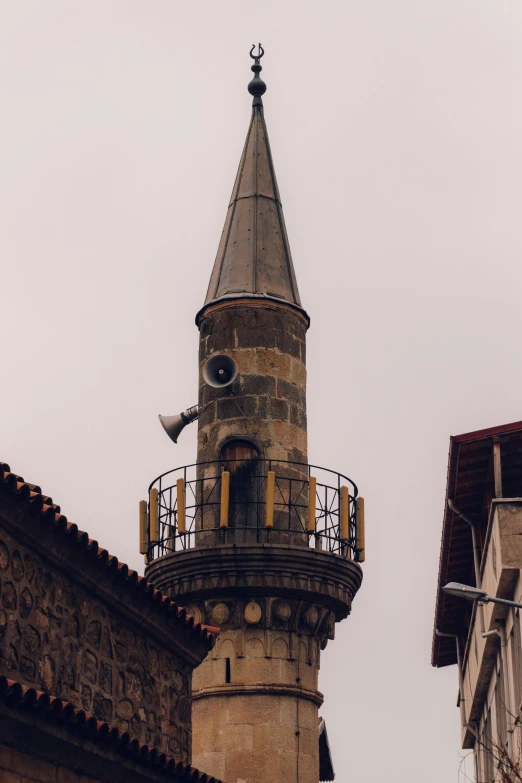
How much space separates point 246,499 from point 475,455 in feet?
17.4

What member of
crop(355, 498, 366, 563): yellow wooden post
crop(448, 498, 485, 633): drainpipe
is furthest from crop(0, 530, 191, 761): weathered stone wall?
crop(355, 498, 366, 563): yellow wooden post

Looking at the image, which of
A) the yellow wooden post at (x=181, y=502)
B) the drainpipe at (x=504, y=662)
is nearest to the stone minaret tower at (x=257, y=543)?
the yellow wooden post at (x=181, y=502)

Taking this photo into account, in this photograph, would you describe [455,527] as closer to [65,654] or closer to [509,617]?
[509,617]

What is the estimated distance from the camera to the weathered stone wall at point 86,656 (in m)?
16.5

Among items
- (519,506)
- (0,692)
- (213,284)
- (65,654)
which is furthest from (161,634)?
(213,284)

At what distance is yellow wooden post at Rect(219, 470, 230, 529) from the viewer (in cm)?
2680

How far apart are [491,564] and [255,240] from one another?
9.52m

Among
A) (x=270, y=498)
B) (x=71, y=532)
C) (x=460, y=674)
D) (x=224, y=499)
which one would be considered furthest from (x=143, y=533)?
(x=71, y=532)

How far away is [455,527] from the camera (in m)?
26.4

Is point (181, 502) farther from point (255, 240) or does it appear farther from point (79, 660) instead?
Result: point (79, 660)

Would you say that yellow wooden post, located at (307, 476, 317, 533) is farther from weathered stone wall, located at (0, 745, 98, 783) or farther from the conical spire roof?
weathered stone wall, located at (0, 745, 98, 783)

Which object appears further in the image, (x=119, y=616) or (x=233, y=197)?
(x=233, y=197)

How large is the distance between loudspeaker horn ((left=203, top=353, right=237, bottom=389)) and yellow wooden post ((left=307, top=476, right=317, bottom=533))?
2.45 m

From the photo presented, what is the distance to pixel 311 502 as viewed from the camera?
89.5 ft
